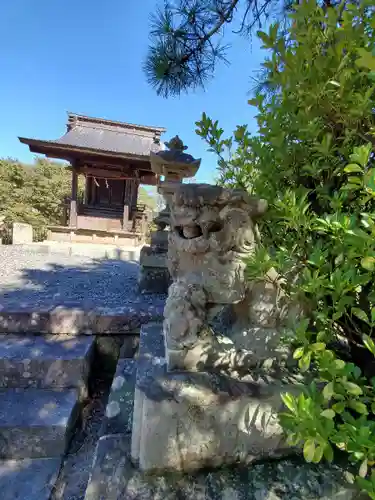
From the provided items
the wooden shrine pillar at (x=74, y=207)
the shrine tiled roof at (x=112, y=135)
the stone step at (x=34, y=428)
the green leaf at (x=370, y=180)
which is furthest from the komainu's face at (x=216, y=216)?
the shrine tiled roof at (x=112, y=135)

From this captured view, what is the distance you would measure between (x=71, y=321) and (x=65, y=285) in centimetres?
145

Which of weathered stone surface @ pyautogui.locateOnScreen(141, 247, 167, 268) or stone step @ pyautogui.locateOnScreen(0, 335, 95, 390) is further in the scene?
weathered stone surface @ pyautogui.locateOnScreen(141, 247, 167, 268)

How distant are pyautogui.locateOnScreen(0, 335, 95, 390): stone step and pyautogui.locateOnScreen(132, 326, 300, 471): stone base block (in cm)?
104

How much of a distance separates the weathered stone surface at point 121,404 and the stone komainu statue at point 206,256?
17.5 inches

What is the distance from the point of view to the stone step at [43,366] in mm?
1770

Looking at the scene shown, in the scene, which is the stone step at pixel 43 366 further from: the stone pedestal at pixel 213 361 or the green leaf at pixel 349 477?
the green leaf at pixel 349 477

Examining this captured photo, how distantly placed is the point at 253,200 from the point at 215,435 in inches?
35.6

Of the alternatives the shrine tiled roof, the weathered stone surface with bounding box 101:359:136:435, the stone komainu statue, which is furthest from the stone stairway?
the shrine tiled roof

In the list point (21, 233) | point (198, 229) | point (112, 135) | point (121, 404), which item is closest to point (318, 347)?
point (198, 229)

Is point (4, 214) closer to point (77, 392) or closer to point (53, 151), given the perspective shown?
point (53, 151)

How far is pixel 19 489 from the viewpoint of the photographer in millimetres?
1302

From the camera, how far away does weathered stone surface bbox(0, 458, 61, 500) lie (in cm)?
128

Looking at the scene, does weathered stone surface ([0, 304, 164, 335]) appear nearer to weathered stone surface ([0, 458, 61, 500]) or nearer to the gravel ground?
the gravel ground

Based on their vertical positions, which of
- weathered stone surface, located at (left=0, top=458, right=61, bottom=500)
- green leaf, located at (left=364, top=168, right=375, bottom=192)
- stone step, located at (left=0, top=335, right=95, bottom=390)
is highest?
green leaf, located at (left=364, top=168, right=375, bottom=192)
